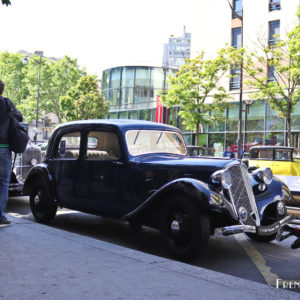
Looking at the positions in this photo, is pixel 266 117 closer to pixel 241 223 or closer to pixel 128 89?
pixel 128 89

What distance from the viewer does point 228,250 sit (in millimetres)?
5586

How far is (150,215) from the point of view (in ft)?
17.6

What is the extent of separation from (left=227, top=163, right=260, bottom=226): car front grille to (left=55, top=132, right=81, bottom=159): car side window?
8.78 feet

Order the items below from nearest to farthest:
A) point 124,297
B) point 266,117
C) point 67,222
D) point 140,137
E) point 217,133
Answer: point 124,297 → point 140,137 → point 67,222 → point 266,117 → point 217,133

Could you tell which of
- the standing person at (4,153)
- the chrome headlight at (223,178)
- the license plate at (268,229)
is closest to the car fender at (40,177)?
the standing person at (4,153)

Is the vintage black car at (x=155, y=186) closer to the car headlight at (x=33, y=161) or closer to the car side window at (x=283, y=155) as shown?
the car headlight at (x=33, y=161)

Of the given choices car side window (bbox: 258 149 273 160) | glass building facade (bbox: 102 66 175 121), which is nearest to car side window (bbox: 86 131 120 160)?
car side window (bbox: 258 149 273 160)

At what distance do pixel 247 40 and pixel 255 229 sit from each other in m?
28.4

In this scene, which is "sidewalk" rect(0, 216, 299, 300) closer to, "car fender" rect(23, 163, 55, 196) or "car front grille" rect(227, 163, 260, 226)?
"car front grille" rect(227, 163, 260, 226)

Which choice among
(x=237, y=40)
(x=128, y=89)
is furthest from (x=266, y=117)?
(x=128, y=89)

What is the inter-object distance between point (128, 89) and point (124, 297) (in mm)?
42719

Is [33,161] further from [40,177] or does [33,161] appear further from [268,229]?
[268,229]

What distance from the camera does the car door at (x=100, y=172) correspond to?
19.4ft

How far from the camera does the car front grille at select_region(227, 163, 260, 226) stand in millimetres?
4941
